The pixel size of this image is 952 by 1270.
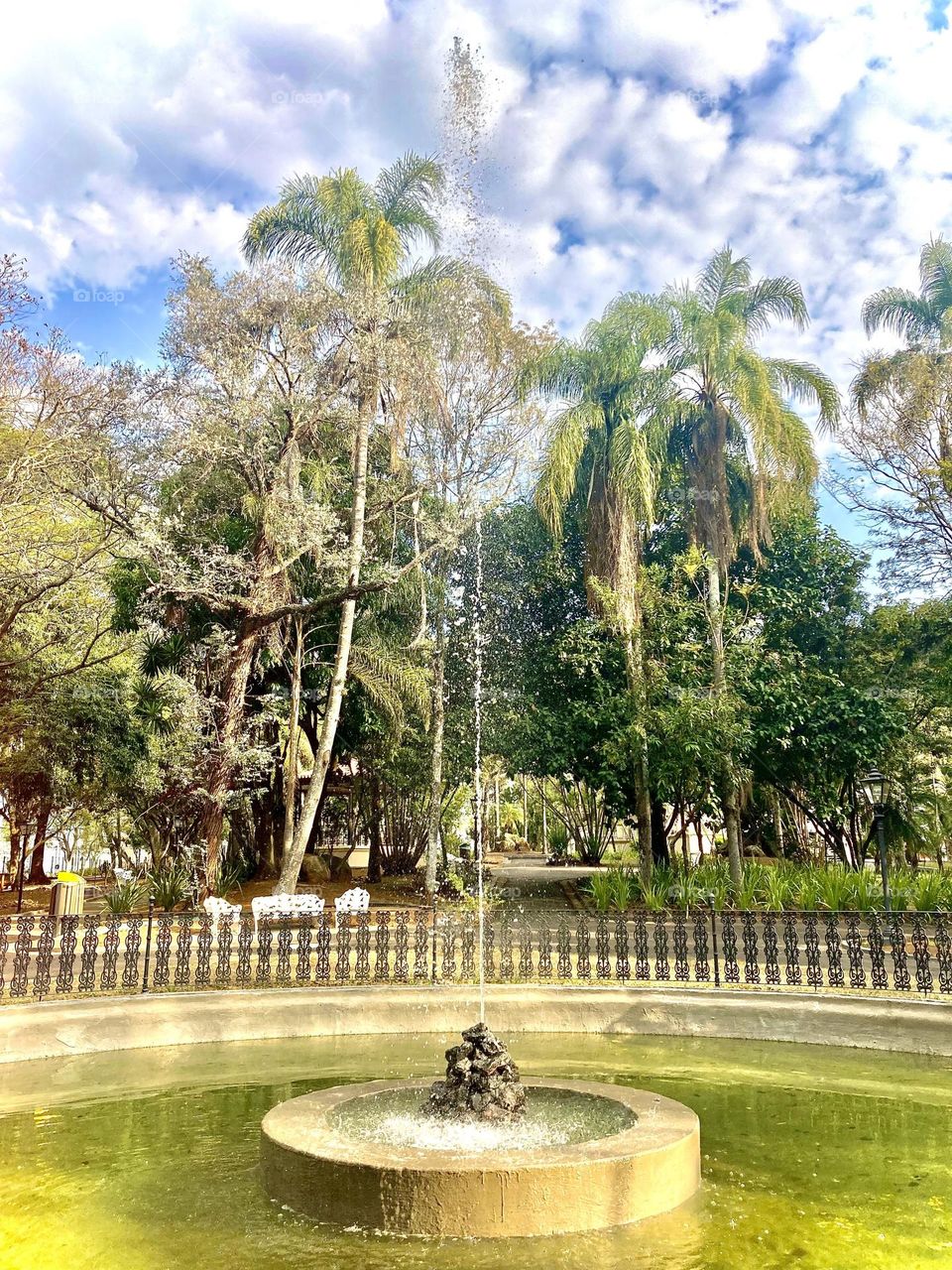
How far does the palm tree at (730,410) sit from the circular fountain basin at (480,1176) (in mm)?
15595

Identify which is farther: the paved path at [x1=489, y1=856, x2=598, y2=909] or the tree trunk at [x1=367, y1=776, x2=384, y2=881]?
the tree trunk at [x1=367, y1=776, x2=384, y2=881]

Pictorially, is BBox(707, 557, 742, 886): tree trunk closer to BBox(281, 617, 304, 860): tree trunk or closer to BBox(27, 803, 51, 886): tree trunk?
BBox(281, 617, 304, 860): tree trunk

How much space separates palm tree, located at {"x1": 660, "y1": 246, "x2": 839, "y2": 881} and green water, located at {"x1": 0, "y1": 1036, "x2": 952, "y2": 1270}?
40.0 feet

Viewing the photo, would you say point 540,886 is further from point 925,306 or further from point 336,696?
point 925,306

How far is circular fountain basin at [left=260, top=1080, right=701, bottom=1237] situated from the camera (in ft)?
16.7

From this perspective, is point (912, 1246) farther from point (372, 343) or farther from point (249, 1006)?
point (372, 343)

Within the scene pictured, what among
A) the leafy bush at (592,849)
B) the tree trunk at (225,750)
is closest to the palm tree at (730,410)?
the tree trunk at (225,750)

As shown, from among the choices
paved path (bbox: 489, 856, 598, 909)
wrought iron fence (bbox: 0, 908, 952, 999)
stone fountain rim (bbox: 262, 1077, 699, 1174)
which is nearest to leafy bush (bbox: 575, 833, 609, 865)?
paved path (bbox: 489, 856, 598, 909)

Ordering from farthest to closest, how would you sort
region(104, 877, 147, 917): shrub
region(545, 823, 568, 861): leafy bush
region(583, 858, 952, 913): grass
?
region(545, 823, 568, 861): leafy bush, region(104, 877, 147, 917): shrub, region(583, 858, 952, 913): grass

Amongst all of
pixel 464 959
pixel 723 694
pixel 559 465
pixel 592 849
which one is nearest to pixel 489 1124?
pixel 464 959

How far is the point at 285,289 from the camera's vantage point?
20.9 metres

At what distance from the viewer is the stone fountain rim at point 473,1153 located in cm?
518

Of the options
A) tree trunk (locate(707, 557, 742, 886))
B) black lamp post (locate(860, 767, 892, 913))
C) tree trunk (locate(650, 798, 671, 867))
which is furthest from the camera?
tree trunk (locate(650, 798, 671, 867))
